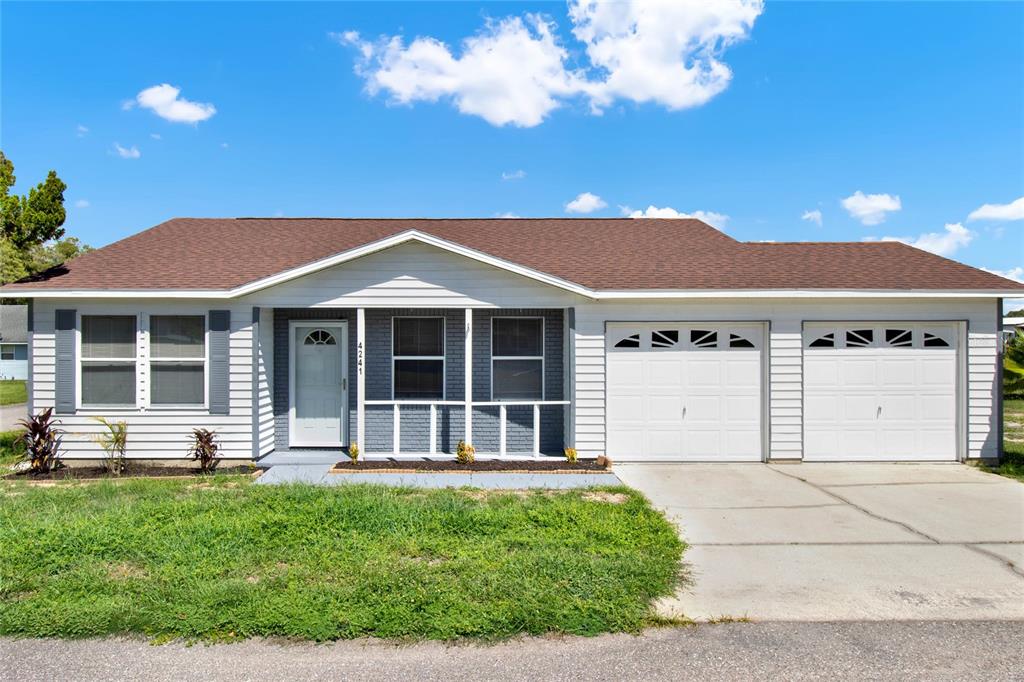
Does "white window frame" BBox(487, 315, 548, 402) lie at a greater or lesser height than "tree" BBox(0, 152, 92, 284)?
lesser

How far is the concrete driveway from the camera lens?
4270 mm

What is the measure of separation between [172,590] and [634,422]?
688 cm

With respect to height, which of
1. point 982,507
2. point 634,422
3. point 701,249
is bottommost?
point 982,507

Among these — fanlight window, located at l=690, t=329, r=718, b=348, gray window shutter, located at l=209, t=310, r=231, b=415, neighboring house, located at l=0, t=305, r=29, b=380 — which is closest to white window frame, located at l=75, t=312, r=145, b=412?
gray window shutter, located at l=209, t=310, r=231, b=415

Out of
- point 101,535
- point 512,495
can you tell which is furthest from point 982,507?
point 101,535

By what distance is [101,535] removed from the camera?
521cm

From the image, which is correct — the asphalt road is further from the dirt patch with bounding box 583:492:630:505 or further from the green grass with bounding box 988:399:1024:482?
the green grass with bounding box 988:399:1024:482

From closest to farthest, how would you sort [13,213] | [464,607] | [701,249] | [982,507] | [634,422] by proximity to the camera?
[464,607], [982,507], [634,422], [13,213], [701,249]

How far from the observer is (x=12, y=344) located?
31203 mm

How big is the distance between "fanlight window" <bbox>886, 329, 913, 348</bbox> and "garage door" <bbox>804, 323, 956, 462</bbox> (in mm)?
15

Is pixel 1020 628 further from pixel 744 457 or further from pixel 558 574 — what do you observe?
pixel 744 457

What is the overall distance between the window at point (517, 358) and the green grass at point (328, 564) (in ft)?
10.4

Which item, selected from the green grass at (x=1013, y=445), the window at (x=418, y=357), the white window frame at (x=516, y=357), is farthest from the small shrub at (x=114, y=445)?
the green grass at (x=1013, y=445)

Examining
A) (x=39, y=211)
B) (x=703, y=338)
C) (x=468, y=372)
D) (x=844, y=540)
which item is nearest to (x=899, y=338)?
(x=703, y=338)
